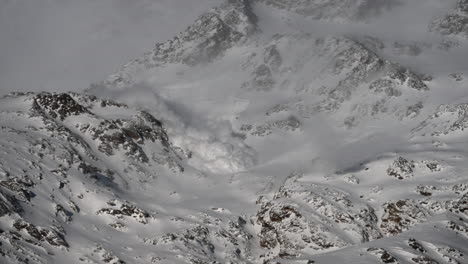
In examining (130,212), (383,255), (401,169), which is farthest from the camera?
(401,169)

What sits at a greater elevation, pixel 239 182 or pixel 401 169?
pixel 239 182

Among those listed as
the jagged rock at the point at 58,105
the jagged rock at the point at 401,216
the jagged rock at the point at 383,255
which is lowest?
the jagged rock at the point at 383,255

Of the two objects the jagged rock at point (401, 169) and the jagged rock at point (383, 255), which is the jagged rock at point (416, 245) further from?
the jagged rock at point (401, 169)

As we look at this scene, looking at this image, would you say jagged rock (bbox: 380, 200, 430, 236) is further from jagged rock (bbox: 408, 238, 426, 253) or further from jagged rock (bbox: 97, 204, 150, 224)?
jagged rock (bbox: 408, 238, 426, 253)

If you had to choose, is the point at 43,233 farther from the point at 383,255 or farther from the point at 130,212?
the point at 383,255

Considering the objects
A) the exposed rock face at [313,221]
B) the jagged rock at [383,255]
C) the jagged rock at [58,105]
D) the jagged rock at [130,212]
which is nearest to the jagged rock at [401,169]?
the exposed rock face at [313,221]

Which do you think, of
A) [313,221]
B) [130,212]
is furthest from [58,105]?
[313,221]

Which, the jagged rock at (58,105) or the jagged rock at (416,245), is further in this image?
the jagged rock at (58,105)

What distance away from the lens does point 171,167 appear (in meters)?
144

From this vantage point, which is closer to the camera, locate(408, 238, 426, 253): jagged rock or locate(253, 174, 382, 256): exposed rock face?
locate(408, 238, 426, 253): jagged rock

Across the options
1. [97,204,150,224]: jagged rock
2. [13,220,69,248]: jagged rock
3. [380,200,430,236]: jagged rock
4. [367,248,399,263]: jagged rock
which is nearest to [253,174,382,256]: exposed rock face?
[380,200,430,236]: jagged rock

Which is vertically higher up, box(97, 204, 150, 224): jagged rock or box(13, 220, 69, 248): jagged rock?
box(97, 204, 150, 224): jagged rock

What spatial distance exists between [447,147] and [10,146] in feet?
288

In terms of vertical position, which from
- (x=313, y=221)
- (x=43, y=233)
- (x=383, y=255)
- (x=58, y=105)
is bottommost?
(x=383, y=255)
